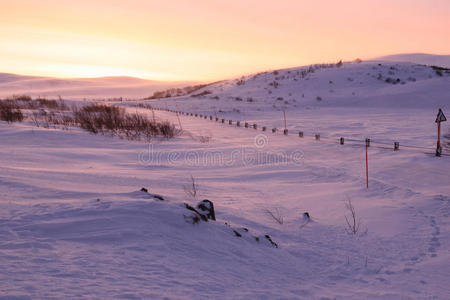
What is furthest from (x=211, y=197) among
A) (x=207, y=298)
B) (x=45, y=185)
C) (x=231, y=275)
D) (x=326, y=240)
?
(x=207, y=298)

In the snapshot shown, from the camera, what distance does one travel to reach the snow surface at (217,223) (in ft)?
9.53

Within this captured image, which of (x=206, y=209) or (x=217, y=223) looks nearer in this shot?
(x=217, y=223)

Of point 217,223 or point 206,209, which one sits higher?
point 206,209

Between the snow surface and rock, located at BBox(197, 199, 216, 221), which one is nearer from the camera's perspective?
the snow surface

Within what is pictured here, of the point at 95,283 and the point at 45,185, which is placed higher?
the point at 45,185

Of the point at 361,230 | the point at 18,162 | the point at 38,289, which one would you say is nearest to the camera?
the point at 38,289

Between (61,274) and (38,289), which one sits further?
(61,274)

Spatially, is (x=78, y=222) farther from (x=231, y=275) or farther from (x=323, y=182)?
(x=323, y=182)

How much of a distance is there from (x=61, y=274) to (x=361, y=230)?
4746 millimetres

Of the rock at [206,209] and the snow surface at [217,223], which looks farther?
the rock at [206,209]

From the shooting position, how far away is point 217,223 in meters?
4.50

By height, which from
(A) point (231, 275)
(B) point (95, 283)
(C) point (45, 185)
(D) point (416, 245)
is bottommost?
(D) point (416, 245)

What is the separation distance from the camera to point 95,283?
2.59m

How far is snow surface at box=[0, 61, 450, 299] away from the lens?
2.91 m
